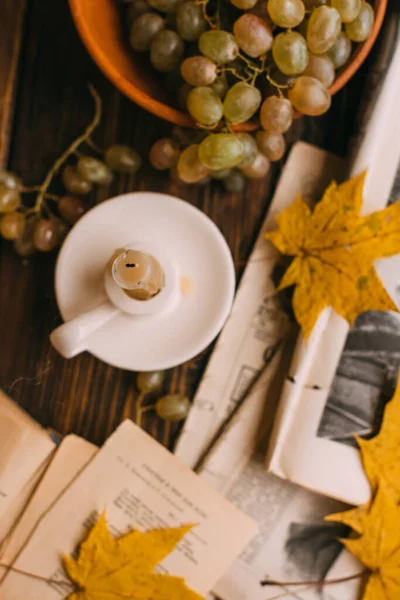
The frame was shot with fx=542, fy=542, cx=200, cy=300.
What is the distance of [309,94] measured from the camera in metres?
0.47

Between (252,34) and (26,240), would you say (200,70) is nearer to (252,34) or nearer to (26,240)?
(252,34)

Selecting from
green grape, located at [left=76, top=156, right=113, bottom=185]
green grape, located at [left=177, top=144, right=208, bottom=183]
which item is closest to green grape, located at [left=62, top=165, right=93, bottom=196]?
green grape, located at [left=76, top=156, right=113, bottom=185]

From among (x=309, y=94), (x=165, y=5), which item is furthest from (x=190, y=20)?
(x=309, y=94)

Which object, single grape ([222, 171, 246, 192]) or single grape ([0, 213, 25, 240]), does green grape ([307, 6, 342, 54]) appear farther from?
single grape ([0, 213, 25, 240])

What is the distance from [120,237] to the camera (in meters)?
0.56

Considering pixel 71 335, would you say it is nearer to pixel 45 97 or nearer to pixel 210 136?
pixel 210 136

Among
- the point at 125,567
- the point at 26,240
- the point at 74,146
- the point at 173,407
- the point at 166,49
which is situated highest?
the point at 166,49

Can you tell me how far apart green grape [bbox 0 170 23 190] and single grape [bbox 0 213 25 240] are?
0.03 m

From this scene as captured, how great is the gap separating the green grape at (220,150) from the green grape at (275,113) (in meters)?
0.03

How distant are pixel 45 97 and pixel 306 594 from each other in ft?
2.01

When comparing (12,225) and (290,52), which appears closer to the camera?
(290,52)

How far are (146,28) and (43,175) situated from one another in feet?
0.65

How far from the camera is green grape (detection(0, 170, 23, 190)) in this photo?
583mm

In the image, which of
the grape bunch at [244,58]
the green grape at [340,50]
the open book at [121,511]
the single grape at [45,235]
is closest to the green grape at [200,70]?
the grape bunch at [244,58]
